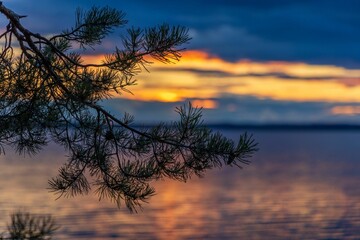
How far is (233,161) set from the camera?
5.19 m

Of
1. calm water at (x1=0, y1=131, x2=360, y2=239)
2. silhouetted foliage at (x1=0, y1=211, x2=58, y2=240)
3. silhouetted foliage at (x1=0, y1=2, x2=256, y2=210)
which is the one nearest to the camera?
silhouetted foliage at (x1=0, y1=211, x2=58, y2=240)

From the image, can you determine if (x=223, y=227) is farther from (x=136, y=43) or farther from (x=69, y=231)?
(x=136, y=43)

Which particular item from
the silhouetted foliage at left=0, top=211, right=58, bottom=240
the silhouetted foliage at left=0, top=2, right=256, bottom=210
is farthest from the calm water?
the silhouetted foliage at left=0, top=211, right=58, bottom=240

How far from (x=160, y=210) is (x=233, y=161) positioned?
55.0ft

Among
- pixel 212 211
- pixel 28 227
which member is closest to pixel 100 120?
pixel 28 227

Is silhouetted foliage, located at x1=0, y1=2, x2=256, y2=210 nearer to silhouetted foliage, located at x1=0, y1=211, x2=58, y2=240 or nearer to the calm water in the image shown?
silhouetted foliage, located at x1=0, y1=211, x2=58, y2=240

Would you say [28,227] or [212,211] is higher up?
[212,211]

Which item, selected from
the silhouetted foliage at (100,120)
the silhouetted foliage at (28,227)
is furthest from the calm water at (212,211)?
the silhouetted foliage at (28,227)

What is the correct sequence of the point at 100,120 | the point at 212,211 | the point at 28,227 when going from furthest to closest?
the point at 212,211, the point at 100,120, the point at 28,227

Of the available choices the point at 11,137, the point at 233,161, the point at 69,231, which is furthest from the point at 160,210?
the point at 233,161

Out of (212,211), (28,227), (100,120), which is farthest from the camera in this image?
(212,211)

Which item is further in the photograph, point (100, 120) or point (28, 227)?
point (100, 120)

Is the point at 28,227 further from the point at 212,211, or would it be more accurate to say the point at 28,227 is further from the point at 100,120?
the point at 212,211

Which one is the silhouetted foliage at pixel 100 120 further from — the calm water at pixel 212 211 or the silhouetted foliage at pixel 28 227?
the calm water at pixel 212 211
